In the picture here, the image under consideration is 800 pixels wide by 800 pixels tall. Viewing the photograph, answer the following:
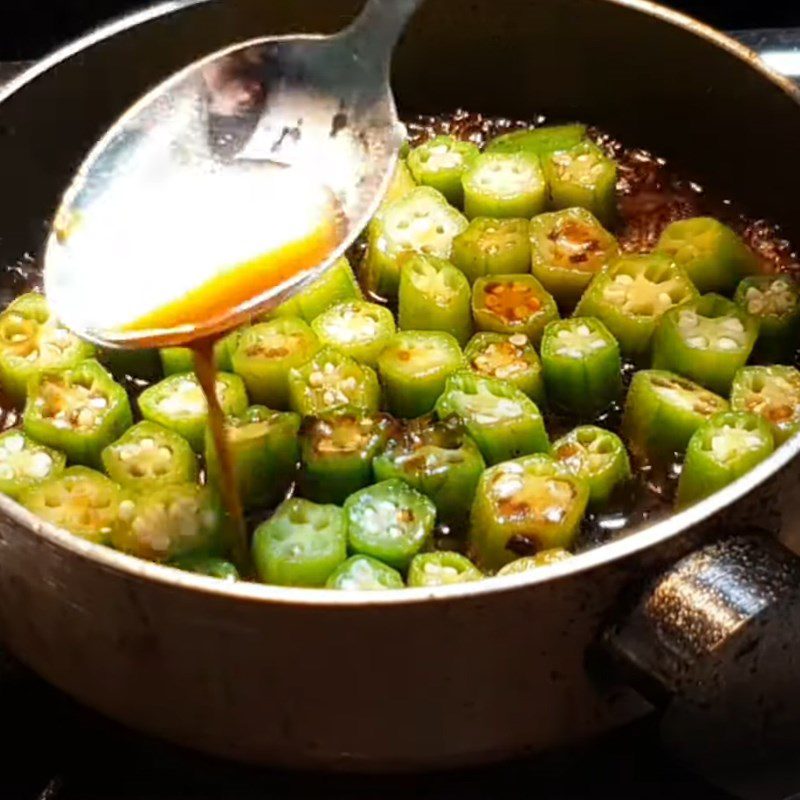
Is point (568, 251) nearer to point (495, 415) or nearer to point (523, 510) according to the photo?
point (495, 415)

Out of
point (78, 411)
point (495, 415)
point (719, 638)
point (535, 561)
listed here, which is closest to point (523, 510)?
point (535, 561)

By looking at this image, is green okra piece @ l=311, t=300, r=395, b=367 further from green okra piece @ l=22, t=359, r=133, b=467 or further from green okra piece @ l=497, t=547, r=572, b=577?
green okra piece @ l=497, t=547, r=572, b=577

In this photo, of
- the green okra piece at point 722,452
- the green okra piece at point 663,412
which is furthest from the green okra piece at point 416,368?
the green okra piece at point 722,452

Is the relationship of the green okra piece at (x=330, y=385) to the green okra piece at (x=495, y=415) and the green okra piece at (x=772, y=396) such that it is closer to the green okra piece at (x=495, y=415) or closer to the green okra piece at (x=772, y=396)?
the green okra piece at (x=495, y=415)

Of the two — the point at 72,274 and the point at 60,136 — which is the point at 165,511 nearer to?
the point at 72,274

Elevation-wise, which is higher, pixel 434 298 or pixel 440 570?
pixel 434 298

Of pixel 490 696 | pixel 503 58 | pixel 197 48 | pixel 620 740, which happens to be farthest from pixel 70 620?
pixel 503 58

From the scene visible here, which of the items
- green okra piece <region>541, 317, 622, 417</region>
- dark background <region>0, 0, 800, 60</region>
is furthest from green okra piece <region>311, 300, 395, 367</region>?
dark background <region>0, 0, 800, 60</region>
